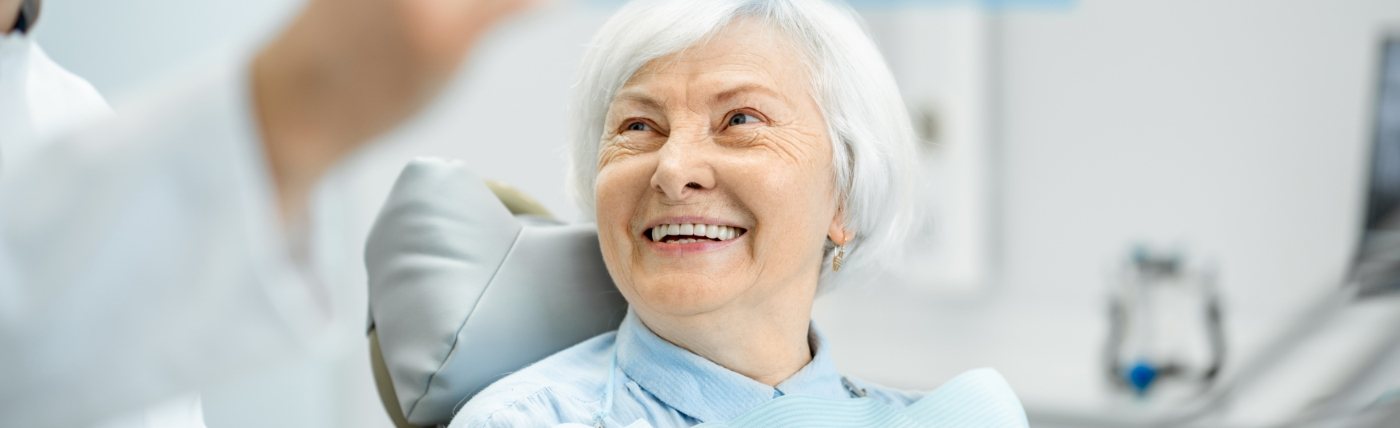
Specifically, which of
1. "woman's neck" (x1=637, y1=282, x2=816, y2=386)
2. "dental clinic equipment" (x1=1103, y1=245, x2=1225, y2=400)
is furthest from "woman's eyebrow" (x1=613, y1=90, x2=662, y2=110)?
"dental clinic equipment" (x1=1103, y1=245, x2=1225, y2=400)

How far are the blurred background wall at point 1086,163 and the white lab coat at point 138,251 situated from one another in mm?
2635

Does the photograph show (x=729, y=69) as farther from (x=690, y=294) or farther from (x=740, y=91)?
(x=690, y=294)

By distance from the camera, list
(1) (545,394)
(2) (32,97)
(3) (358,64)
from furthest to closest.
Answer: (1) (545,394) → (2) (32,97) → (3) (358,64)

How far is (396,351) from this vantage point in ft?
5.33

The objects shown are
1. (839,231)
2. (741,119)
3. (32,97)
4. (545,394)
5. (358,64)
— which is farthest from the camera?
(839,231)

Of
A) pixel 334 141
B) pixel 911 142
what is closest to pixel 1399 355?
pixel 334 141

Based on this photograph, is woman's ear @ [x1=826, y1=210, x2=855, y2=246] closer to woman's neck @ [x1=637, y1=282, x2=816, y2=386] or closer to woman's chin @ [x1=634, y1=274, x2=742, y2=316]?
woman's neck @ [x1=637, y1=282, x2=816, y2=386]

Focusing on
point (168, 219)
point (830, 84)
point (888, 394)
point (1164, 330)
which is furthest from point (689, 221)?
point (1164, 330)

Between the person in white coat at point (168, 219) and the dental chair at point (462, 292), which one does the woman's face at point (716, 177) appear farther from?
the person in white coat at point (168, 219)

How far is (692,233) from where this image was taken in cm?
150

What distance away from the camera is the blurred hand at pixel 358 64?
420mm

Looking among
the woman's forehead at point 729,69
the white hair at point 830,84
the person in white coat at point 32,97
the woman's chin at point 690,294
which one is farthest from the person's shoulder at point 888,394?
the person in white coat at point 32,97

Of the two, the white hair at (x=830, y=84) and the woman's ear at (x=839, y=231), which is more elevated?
the white hair at (x=830, y=84)

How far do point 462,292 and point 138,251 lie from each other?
1182 millimetres
